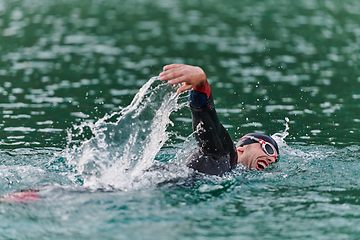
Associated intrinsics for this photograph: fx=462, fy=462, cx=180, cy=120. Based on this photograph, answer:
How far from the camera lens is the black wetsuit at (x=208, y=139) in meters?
6.07

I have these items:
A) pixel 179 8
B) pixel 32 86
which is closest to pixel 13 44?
pixel 32 86

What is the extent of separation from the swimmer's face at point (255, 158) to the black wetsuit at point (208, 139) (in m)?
0.48

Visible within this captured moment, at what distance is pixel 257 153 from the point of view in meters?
7.17

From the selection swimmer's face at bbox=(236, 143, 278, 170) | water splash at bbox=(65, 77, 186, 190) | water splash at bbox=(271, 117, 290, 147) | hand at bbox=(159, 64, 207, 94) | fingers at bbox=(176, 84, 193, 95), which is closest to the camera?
hand at bbox=(159, 64, 207, 94)

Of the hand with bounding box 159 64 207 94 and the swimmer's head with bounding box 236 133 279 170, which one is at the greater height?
the hand with bounding box 159 64 207 94

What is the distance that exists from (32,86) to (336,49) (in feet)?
36.8

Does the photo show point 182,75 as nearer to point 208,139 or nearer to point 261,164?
point 208,139

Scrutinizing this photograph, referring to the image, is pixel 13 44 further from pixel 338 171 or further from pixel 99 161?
pixel 338 171

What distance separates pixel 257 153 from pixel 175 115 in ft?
14.4

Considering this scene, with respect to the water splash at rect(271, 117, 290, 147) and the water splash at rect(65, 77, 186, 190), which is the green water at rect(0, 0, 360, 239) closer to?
the water splash at rect(65, 77, 186, 190)

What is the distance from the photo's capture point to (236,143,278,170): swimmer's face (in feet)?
23.5

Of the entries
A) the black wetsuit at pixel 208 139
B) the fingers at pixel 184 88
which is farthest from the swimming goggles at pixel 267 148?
the fingers at pixel 184 88

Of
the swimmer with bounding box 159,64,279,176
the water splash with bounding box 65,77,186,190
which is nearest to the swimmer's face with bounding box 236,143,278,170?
the swimmer with bounding box 159,64,279,176

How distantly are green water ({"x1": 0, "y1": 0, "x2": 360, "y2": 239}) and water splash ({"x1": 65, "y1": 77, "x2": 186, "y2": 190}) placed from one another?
21 millimetres
